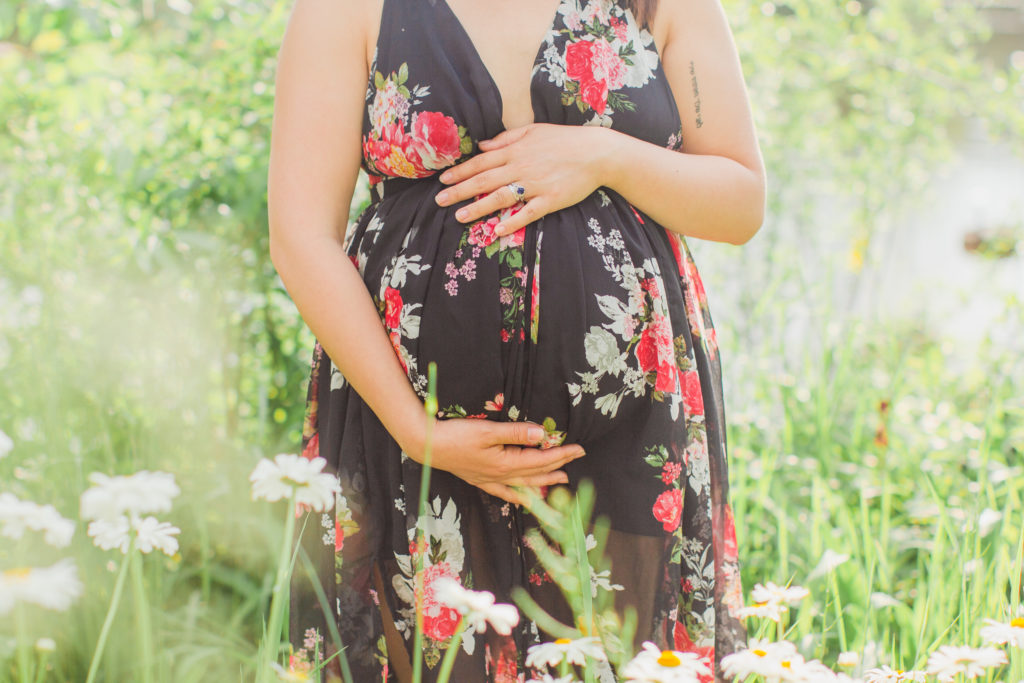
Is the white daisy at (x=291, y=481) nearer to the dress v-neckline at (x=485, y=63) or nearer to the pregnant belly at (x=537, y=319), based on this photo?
the pregnant belly at (x=537, y=319)

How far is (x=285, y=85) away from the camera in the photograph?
130 centimetres

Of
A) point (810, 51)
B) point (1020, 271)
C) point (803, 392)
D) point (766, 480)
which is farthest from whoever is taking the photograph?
point (1020, 271)

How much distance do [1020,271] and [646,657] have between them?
678cm

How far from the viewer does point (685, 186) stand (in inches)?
52.3

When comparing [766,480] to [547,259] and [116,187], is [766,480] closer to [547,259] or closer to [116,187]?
[547,259]

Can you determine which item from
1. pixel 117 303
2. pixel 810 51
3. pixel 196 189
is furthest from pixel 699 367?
pixel 810 51

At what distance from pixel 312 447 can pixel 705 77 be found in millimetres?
1044

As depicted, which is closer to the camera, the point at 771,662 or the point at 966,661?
the point at 771,662

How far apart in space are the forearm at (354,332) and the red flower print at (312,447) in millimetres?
310

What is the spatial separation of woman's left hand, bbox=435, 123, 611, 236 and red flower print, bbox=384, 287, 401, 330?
17 cm

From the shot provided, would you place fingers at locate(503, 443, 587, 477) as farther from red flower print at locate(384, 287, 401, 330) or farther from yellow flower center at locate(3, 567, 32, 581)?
yellow flower center at locate(3, 567, 32, 581)

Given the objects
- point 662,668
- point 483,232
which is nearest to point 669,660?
point 662,668

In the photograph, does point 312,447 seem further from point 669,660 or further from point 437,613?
point 669,660

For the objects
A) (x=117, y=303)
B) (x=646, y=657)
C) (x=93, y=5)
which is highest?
(x=93, y=5)
